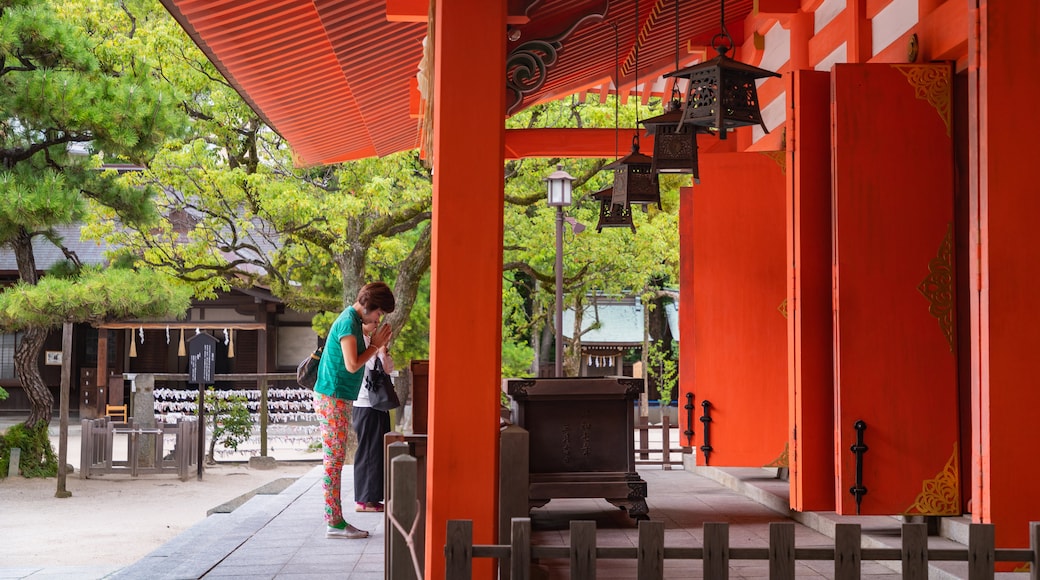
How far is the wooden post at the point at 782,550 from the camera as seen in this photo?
3.00 m

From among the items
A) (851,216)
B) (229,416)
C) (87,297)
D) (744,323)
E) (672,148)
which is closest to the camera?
(851,216)

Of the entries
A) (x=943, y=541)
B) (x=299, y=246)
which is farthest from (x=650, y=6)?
(x=299, y=246)

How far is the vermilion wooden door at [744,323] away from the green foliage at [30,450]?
37.5 ft

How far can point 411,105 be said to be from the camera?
7.28 m

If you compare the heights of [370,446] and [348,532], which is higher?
[370,446]

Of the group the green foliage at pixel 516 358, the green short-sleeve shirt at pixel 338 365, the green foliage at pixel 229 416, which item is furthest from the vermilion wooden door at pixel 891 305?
the green foliage at pixel 516 358

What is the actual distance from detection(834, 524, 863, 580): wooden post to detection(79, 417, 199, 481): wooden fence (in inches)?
533

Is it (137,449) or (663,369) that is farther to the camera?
(663,369)

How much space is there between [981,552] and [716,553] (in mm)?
768

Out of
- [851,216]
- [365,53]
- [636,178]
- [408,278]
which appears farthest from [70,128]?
[851,216]

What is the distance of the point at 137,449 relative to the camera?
15.1m

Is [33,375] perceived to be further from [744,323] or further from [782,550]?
[782,550]

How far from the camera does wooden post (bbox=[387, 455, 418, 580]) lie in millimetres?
3150

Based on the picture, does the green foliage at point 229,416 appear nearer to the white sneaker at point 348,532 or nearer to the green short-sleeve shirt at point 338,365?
the white sneaker at point 348,532
